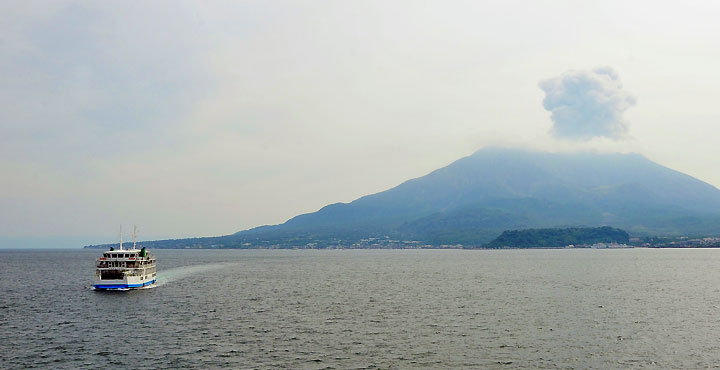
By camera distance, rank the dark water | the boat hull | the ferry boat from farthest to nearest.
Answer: the ferry boat, the boat hull, the dark water

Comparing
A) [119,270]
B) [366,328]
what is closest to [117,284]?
[119,270]

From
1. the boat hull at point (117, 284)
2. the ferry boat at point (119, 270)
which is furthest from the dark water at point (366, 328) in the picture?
the ferry boat at point (119, 270)

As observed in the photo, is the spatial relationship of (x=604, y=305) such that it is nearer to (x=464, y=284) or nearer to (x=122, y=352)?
(x=464, y=284)

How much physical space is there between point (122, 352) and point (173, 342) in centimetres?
605

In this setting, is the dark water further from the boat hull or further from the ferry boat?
the ferry boat

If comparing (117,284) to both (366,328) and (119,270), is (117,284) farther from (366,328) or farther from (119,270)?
(366,328)

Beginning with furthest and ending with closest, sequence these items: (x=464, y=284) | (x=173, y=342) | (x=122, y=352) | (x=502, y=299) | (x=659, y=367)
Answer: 1. (x=464, y=284)
2. (x=502, y=299)
3. (x=173, y=342)
4. (x=122, y=352)
5. (x=659, y=367)

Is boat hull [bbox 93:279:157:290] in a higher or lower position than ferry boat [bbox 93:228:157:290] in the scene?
lower

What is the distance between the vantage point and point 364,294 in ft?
376

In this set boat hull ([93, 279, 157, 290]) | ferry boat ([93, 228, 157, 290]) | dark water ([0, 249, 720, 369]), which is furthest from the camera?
ferry boat ([93, 228, 157, 290])

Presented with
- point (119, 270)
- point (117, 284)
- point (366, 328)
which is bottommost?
point (366, 328)

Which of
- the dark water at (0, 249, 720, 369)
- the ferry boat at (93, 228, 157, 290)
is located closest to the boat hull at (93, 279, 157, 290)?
the ferry boat at (93, 228, 157, 290)

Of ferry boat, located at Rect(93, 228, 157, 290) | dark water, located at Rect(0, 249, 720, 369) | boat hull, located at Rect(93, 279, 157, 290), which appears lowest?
dark water, located at Rect(0, 249, 720, 369)

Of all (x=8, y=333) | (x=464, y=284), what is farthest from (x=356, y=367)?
(x=464, y=284)
